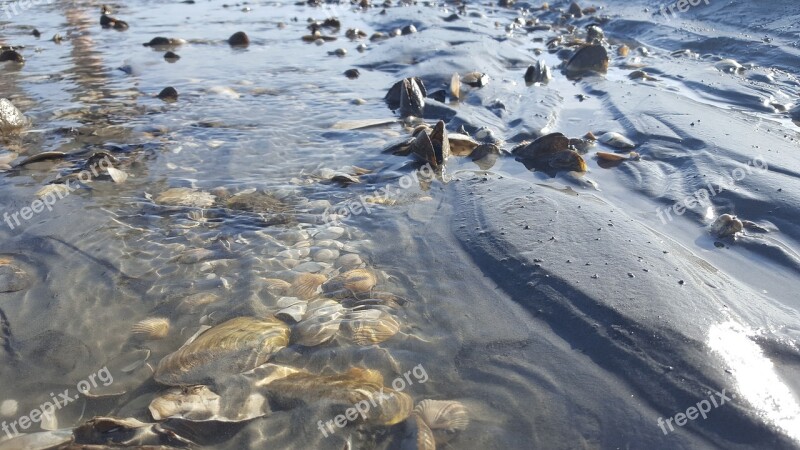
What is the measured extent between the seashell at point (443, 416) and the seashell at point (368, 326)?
20.1 inches

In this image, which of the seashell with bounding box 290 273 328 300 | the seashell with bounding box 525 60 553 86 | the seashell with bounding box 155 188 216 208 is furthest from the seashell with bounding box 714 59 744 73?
the seashell with bounding box 155 188 216 208

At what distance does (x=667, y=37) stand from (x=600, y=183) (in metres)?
7.93

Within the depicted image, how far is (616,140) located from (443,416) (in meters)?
4.13

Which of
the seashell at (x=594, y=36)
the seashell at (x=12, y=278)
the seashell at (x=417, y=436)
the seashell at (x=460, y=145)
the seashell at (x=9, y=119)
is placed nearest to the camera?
the seashell at (x=417, y=436)

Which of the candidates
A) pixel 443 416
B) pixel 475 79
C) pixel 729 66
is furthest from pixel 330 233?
pixel 729 66

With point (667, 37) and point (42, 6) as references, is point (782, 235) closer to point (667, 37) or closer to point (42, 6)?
point (667, 37)

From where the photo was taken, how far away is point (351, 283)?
3.19m

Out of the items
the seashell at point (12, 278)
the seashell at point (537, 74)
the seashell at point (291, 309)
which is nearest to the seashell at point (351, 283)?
the seashell at point (291, 309)

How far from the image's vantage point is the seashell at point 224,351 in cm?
247

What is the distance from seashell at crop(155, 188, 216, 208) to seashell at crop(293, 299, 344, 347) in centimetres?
165

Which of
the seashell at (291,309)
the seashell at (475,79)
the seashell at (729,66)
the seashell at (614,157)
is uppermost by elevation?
the seashell at (729,66)

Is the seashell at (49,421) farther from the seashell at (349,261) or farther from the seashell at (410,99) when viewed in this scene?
the seashell at (410,99)

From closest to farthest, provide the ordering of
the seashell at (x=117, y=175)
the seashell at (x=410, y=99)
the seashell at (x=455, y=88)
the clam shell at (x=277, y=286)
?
the clam shell at (x=277, y=286)
the seashell at (x=117, y=175)
the seashell at (x=410, y=99)
the seashell at (x=455, y=88)

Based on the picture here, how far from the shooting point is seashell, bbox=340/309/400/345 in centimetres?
276
